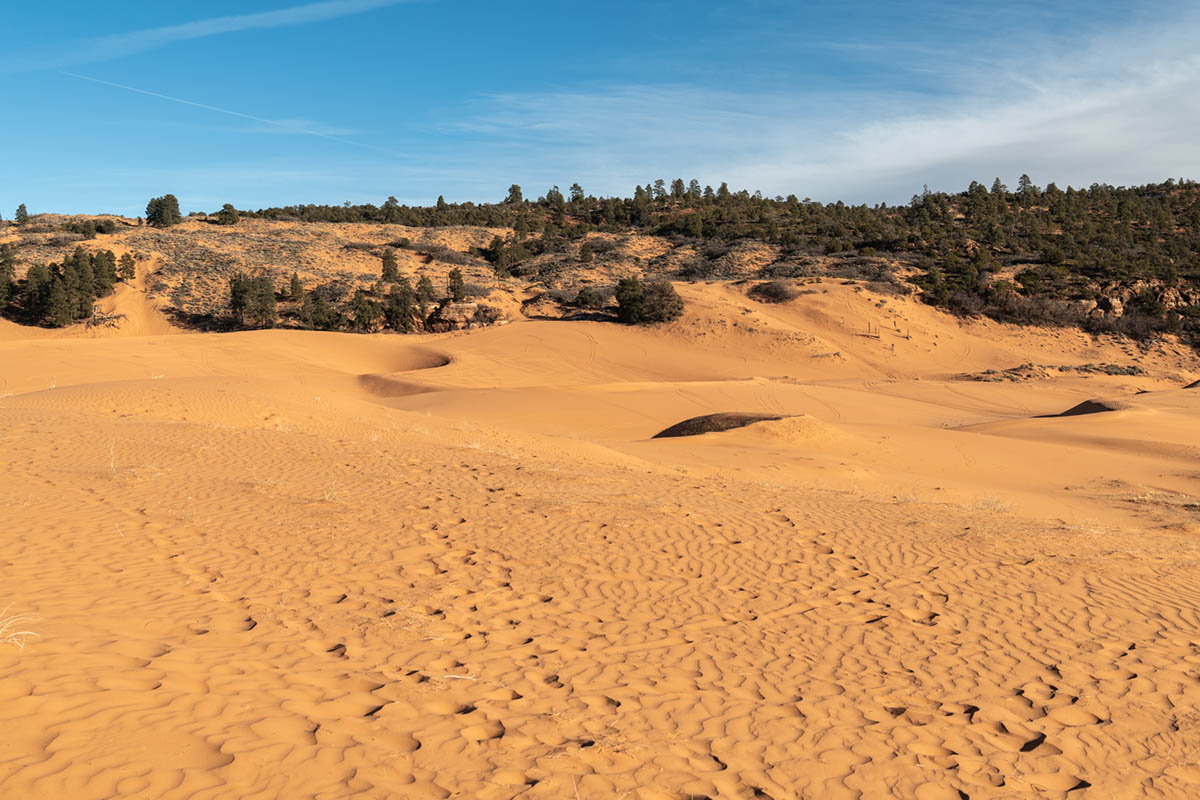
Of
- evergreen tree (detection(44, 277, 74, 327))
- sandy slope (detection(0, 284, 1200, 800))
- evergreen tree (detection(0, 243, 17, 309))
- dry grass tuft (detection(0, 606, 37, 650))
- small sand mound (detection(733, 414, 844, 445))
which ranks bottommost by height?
small sand mound (detection(733, 414, 844, 445))

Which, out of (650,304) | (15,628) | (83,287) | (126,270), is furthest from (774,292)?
(15,628)

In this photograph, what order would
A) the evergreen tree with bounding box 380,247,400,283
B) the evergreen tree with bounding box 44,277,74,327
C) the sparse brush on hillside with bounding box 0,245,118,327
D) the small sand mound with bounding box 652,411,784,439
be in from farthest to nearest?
1. the evergreen tree with bounding box 380,247,400,283
2. the sparse brush on hillside with bounding box 0,245,118,327
3. the evergreen tree with bounding box 44,277,74,327
4. the small sand mound with bounding box 652,411,784,439

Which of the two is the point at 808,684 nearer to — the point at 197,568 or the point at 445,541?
the point at 445,541

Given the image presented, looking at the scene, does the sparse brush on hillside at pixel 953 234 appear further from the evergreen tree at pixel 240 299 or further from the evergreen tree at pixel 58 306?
the evergreen tree at pixel 58 306

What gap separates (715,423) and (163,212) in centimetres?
6008

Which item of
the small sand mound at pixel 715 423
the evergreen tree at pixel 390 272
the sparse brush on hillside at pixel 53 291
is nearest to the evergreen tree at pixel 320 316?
the evergreen tree at pixel 390 272

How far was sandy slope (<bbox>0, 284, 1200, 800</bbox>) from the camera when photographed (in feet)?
13.3

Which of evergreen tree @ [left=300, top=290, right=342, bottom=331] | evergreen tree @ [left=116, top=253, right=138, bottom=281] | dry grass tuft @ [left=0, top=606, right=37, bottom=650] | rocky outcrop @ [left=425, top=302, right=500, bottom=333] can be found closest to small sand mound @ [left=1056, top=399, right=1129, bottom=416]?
dry grass tuft @ [left=0, top=606, right=37, bottom=650]

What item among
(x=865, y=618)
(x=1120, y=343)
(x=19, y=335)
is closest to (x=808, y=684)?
(x=865, y=618)

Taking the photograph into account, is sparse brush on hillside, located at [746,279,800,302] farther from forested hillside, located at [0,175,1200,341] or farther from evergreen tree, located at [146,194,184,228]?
evergreen tree, located at [146,194,184,228]

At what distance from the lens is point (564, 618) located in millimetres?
6449

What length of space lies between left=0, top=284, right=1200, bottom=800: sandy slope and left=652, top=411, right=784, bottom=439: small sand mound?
8.64 ft

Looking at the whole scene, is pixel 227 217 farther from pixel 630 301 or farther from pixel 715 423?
pixel 715 423

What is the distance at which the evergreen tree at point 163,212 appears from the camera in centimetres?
6259
